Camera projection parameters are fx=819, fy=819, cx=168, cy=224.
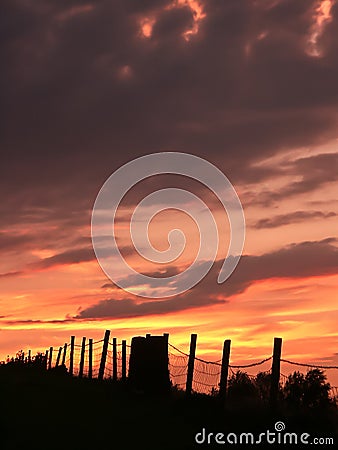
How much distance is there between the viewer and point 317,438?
18.6 meters

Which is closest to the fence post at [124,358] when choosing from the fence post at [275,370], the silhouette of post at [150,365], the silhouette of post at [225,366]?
the silhouette of post at [150,365]

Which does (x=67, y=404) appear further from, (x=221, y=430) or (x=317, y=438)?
(x=317, y=438)

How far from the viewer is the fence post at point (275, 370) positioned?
21.9 m

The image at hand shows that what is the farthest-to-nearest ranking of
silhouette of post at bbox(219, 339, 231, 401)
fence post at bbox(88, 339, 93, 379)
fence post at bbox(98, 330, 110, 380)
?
fence post at bbox(88, 339, 93, 379)
fence post at bbox(98, 330, 110, 380)
silhouette of post at bbox(219, 339, 231, 401)

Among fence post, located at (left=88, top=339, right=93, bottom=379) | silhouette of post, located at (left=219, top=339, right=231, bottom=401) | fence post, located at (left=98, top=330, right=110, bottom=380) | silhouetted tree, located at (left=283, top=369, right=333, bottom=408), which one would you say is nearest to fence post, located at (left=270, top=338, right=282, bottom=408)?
silhouette of post, located at (left=219, top=339, right=231, bottom=401)

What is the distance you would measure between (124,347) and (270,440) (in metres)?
20.4
